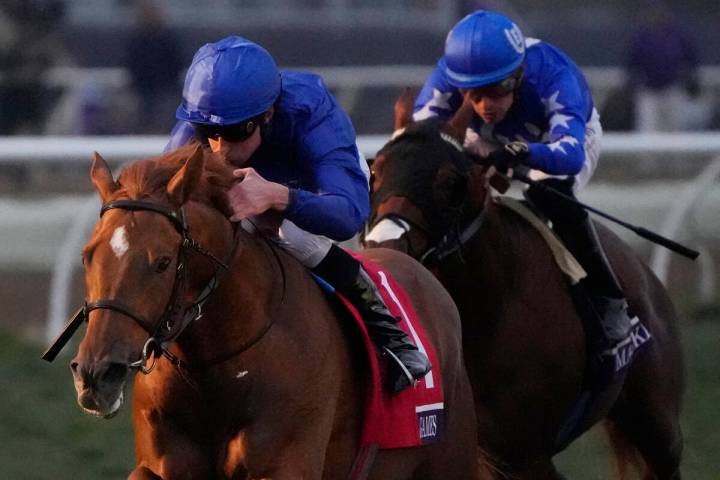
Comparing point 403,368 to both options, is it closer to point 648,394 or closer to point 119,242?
point 119,242

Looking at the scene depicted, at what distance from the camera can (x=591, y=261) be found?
5.24 m

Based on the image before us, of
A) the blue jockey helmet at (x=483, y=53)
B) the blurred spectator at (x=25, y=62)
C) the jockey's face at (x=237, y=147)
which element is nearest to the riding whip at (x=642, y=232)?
the blue jockey helmet at (x=483, y=53)

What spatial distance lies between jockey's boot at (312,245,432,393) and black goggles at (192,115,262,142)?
1.22 ft

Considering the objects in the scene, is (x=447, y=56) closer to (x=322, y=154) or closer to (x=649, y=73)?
(x=322, y=154)

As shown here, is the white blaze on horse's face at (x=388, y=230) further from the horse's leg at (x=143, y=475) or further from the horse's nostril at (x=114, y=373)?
the horse's nostril at (x=114, y=373)

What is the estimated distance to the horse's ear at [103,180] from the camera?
3242 mm

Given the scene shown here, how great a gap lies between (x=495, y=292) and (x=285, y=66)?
8.59 metres

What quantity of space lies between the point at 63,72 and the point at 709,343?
5.33 metres

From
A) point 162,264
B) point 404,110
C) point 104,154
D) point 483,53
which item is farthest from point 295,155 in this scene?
point 104,154

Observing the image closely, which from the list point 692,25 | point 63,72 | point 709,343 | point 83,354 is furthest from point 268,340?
point 692,25

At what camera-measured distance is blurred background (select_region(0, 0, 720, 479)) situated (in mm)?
6492

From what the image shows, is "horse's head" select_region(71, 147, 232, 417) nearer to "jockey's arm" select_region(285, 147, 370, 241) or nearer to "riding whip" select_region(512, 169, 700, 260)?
"jockey's arm" select_region(285, 147, 370, 241)

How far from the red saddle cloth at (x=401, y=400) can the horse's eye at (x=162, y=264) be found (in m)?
0.79

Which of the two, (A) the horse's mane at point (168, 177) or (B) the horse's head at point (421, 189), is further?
(B) the horse's head at point (421, 189)
